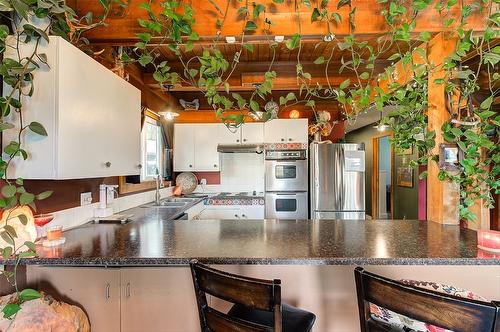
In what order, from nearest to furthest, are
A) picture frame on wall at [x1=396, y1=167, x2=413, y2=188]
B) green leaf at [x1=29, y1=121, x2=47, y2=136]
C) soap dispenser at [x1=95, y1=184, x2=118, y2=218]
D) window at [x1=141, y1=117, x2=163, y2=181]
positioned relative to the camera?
green leaf at [x1=29, y1=121, x2=47, y2=136]
soap dispenser at [x1=95, y1=184, x2=118, y2=218]
window at [x1=141, y1=117, x2=163, y2=181]
picture frame on wall at [x1=396, y1=167, x2=413, y2=188]

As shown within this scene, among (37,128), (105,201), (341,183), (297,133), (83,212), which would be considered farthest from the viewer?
(297,133)

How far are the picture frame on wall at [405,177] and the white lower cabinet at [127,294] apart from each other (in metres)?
4.78

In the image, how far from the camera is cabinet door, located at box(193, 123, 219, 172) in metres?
4.23

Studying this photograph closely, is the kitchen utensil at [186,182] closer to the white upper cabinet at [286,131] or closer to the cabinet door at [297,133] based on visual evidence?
the white upper cabinet at [286,131]

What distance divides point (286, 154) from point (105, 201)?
2487mm

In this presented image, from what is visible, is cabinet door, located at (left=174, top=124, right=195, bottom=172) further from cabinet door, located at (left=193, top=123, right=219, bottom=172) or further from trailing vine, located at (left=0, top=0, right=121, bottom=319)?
trailing vine, located at (left=0, top=0, right=121, bottom=319)

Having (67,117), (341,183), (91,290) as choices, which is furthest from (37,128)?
(341,183)

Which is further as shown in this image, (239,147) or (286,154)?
(239,147)

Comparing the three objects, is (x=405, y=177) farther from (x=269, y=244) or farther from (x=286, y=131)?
(x=269, y=244)

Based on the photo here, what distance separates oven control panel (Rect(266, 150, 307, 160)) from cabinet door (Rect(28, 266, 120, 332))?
9.42ft

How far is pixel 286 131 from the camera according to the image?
163 inches

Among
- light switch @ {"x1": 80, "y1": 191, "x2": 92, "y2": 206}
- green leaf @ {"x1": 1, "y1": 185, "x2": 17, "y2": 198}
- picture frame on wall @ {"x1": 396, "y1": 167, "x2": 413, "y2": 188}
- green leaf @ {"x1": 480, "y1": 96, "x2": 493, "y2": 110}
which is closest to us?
green leaf @ {"x1": 1, "y1": 185, "x2": 17, "y2": 198}

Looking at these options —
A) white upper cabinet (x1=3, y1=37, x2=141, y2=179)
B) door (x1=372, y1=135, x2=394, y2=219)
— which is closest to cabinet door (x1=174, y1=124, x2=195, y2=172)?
white upper cabinet (x1=3, y1=37, x2=141, y2=179)

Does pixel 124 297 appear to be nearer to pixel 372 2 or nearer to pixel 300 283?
pixel 300 283
